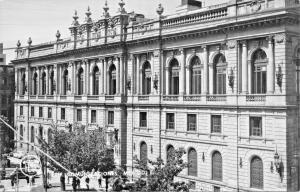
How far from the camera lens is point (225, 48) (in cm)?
3494

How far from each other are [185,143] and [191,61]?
7543 mm

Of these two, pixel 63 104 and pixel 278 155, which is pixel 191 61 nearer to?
pixel 278 155

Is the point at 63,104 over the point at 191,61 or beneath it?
Answer: beneath

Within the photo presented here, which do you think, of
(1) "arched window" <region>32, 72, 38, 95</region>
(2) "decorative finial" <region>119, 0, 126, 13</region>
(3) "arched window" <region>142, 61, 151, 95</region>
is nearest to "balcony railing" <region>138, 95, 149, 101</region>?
(3) "arched window" <region>142, 61, 151, 95</region>

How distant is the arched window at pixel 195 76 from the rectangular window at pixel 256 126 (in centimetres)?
649

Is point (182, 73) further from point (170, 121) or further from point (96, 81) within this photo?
point (96, 81)

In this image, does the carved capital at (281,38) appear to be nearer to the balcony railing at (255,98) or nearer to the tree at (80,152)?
the balcony railing at (255,98)

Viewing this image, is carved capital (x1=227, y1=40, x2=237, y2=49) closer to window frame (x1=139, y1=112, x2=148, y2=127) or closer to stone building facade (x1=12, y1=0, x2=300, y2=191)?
stone building facade (x1=12, y1=0, x2=300, y2=191)

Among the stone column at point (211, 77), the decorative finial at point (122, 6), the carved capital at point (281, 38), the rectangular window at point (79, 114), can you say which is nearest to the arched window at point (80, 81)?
the rectangular window at point (79, 114)

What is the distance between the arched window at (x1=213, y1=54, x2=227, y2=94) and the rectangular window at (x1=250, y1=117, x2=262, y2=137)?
12.8 ft

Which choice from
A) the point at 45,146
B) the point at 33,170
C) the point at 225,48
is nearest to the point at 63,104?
the point at 33,170

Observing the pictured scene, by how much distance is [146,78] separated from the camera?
4322 cm

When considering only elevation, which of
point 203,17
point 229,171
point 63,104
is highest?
point 203,17

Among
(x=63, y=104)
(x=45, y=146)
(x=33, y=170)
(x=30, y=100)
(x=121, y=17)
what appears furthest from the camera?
(x=30, y=100)
